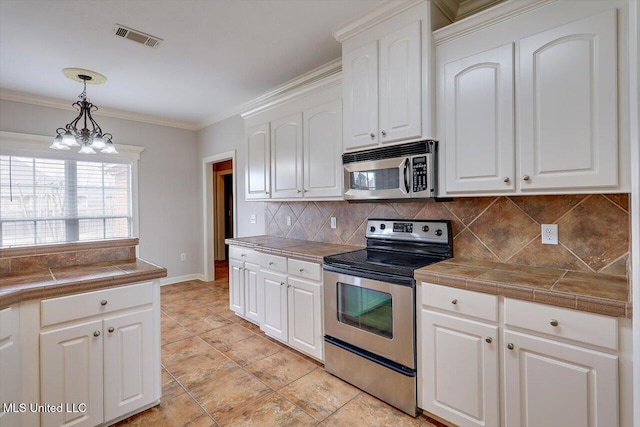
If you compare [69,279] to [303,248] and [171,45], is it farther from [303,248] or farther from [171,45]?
[171,45]

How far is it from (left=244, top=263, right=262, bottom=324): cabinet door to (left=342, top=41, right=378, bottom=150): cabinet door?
5.22 ft

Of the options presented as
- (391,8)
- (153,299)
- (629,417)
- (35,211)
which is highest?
(391,8)

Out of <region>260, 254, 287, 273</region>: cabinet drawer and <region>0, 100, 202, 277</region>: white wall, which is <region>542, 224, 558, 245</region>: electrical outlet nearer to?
<region>260, 254, 287, 273</region>: cabinet drawer

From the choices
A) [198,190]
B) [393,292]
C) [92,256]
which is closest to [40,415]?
[92,256]

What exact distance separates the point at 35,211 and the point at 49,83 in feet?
5.26

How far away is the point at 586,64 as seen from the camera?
4.80 feet

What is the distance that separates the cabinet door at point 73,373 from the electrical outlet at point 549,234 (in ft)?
8.50

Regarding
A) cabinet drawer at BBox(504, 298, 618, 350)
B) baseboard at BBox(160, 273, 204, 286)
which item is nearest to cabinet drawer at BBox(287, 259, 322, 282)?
cabinet drawer at BBox(504, 298, 618, 350)

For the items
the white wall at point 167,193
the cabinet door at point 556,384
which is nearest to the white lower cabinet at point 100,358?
the cabinet door at point 556,384

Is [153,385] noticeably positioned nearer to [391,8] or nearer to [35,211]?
[391,8]

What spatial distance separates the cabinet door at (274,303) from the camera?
2754 mm

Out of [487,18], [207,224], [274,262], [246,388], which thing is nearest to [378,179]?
[487,18]

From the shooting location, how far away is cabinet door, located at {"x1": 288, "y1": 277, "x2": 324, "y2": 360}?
2449 mm

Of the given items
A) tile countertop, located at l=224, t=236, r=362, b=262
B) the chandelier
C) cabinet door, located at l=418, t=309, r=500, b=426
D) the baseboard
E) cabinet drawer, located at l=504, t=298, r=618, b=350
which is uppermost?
the chandelier
